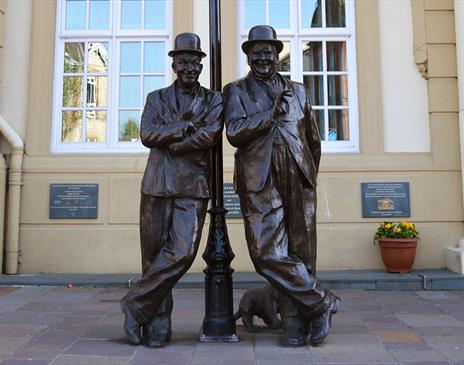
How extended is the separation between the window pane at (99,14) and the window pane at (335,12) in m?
3.64

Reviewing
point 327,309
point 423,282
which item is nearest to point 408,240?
point 423,282

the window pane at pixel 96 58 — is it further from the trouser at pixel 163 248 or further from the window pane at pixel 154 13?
the trouser at pixel 163 248

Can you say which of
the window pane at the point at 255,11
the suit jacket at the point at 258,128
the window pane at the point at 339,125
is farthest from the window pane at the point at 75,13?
the suit jacket at the point at 258,128

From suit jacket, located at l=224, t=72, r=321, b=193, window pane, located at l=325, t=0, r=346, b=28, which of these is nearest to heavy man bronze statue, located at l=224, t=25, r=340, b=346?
suit jacket, located at l=224, t=72, r=321, b=193

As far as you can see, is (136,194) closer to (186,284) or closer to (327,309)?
(186,284)

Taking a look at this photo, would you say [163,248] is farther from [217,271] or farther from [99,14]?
[99,14]

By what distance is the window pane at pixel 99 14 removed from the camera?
8.27 meters

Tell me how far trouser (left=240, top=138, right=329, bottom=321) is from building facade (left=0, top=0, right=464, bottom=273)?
3.57 meters

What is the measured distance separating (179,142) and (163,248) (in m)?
0.82

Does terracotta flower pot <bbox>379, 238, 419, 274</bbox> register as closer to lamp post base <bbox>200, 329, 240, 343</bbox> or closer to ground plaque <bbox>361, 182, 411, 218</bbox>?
ground plaque <bbox>361, 182, 411, 218</bbox>

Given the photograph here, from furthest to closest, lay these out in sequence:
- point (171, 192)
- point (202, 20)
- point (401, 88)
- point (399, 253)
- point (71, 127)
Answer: point (71, 127) → point (202, 20) → point (401, 88) → point (399, 253) → point (171, 192)

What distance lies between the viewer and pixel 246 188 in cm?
386

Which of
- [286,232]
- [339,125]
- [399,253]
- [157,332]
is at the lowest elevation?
[157,332]

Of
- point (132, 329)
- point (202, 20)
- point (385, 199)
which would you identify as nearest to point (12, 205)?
point (202, 20)
